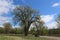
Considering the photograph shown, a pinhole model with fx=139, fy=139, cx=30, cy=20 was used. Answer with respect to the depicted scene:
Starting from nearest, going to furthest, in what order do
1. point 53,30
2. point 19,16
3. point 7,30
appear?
1. point 19,16
2. point 53,30
3. point 7,30

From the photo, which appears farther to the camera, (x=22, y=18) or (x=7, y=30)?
(x=7, y=30)

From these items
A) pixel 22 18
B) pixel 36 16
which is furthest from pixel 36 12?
pixel 22 18

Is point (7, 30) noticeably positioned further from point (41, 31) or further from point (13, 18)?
point (13, 18)

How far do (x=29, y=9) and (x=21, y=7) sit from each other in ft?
9.50

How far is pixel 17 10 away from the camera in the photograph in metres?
48.8

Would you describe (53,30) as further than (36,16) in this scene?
Yes

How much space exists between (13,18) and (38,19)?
889 cm

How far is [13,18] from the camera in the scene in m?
48.9

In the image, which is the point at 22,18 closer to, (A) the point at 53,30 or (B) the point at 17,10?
(B) the point at 17,10

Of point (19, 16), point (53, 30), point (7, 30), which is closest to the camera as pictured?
point (19, 16)

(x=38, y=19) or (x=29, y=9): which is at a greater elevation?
(x=29, y=9)

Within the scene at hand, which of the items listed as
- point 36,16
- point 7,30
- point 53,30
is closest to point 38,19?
point 36,16

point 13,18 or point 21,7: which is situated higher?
point 21,7

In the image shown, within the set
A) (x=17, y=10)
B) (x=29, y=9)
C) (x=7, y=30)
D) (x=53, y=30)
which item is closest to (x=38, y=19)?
(x=29, y=9)
